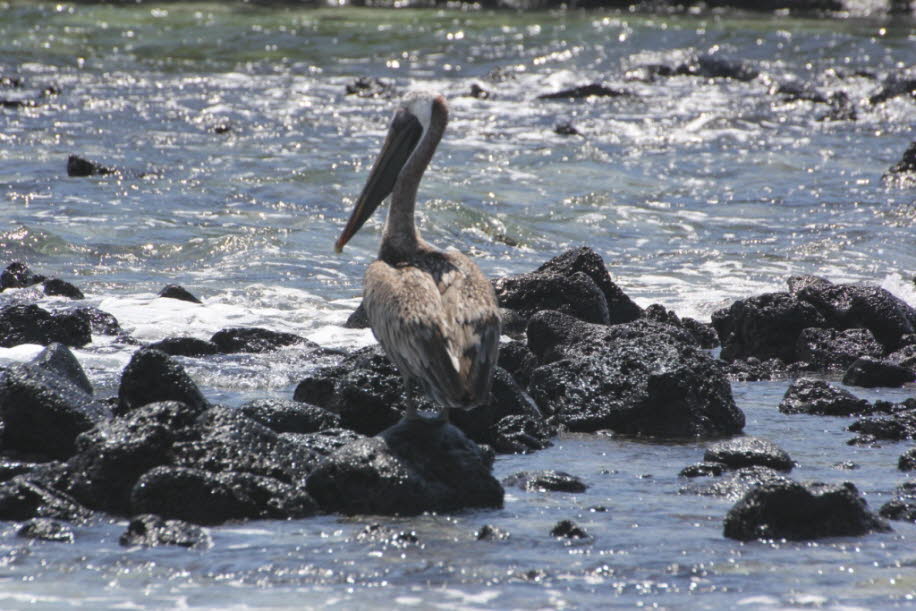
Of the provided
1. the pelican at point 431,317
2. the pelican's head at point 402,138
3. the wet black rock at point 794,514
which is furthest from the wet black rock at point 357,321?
the wet black rock at point 794,514

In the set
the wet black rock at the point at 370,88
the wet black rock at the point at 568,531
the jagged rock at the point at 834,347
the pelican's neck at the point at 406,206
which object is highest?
the pelican's neck at the point at 406,206

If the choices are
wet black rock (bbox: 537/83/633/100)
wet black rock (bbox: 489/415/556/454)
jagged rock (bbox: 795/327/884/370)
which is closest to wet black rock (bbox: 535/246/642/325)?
jagged rock (bbox: 795/327/884/370)

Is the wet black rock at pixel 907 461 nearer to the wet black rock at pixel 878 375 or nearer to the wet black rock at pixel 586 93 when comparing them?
the wet black rock at pixel 878 375

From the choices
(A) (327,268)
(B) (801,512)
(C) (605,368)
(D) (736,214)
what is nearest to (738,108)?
(D) (736,214)

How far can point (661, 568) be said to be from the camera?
507 centimetres

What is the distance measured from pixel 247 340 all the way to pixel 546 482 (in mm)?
4136

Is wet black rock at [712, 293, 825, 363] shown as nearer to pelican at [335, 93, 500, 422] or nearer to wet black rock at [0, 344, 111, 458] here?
pelican at [335, 93, 500, 422]

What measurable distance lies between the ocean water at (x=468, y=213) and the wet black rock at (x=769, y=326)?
801 millimetres

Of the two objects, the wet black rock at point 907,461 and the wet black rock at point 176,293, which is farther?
the wet black rock at point 176,293

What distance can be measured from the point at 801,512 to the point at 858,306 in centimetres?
526

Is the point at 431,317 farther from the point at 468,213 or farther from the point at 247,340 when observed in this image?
the point at 468,213

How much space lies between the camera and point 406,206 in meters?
7.78

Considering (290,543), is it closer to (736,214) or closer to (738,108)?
(736,214)

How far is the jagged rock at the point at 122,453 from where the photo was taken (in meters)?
5.83
